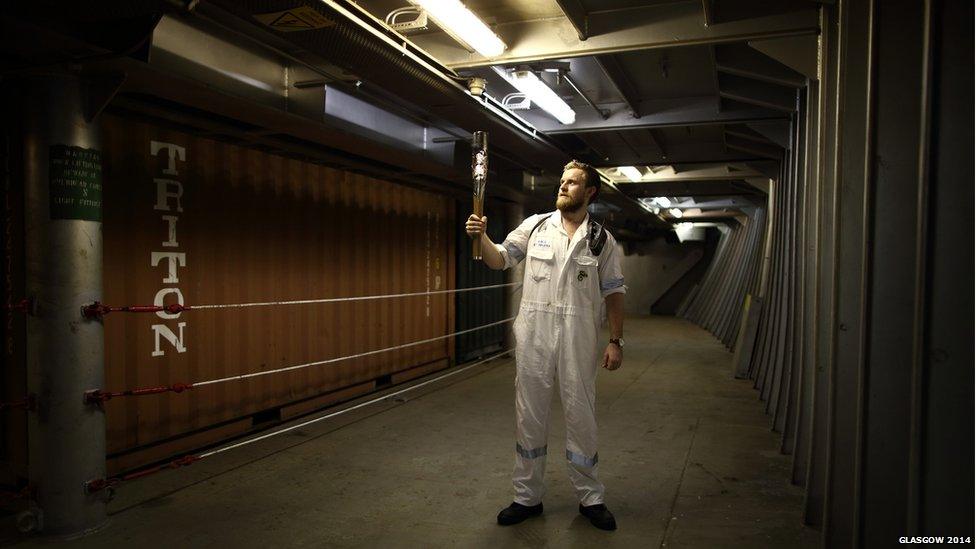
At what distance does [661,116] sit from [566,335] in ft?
11.1

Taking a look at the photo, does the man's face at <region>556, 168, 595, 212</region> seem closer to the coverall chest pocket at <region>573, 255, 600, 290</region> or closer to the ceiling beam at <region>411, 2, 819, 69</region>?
the coverall chest pocket at <region>573, 255, 600, 290</region>

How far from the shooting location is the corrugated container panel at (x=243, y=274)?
376 cm

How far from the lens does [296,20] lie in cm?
263

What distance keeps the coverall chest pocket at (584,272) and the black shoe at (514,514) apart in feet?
3.66

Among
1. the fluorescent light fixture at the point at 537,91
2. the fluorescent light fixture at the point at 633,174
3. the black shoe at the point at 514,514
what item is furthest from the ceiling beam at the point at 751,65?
the fluorescent light fixture at the point at 633,174

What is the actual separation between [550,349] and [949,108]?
5.85 ft

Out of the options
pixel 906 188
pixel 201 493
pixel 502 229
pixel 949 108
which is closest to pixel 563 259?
pixel 906 188

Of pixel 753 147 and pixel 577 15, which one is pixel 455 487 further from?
pixel 753 147

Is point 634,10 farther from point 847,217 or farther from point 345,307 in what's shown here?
point 345,307

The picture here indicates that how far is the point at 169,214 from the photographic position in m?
4.03

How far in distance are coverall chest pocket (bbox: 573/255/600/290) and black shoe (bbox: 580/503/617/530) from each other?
1062 mm

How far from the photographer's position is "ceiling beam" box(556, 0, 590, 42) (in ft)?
11.3

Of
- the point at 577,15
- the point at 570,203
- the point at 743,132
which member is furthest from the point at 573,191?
the point at 743,132

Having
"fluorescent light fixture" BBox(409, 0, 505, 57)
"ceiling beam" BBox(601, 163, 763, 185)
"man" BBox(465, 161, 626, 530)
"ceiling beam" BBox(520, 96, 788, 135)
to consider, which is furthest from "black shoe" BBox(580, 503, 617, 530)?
"ceiling beam" BBox(601, 163, 763, 185)
